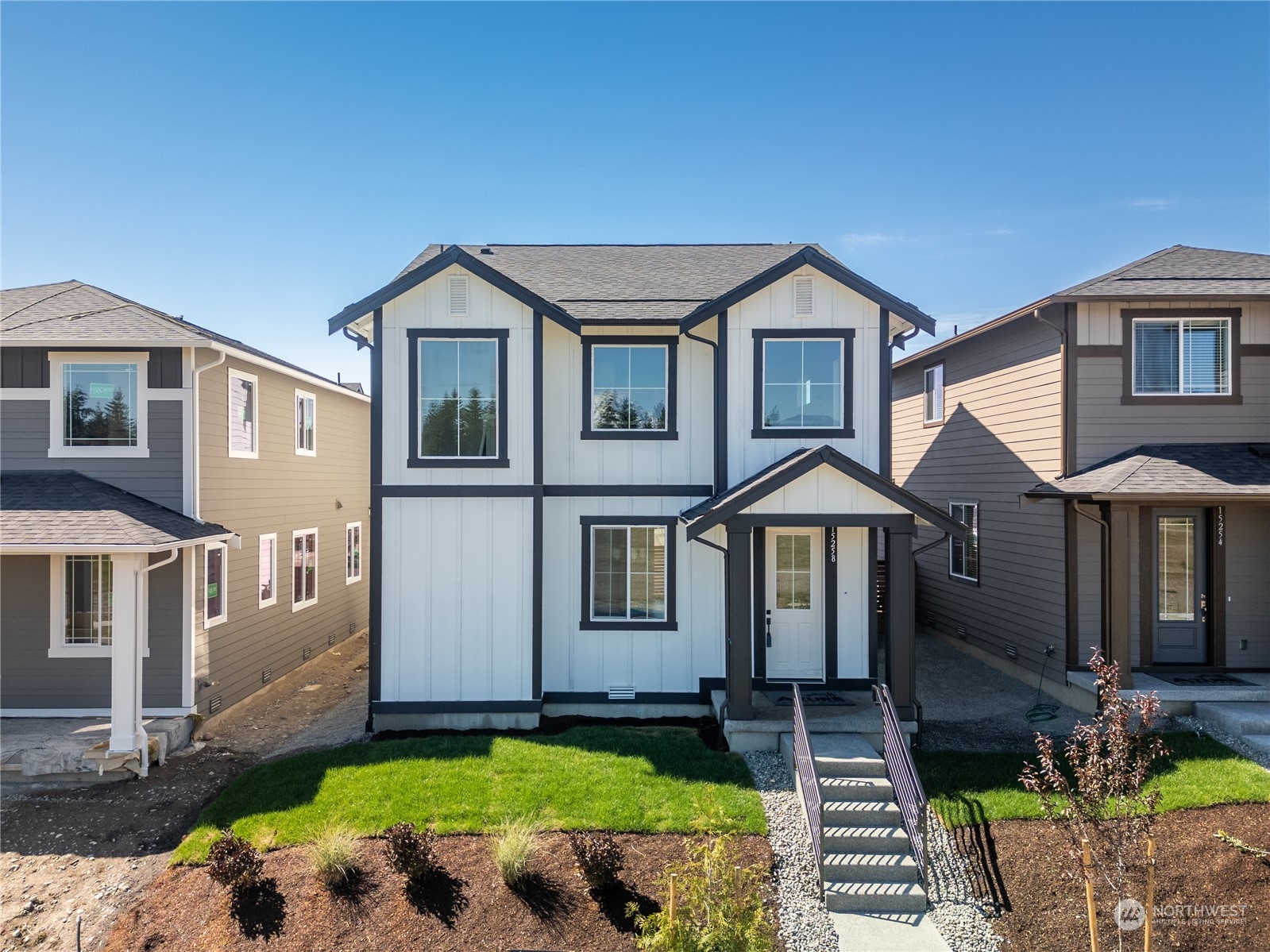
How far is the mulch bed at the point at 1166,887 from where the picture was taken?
5117 mm

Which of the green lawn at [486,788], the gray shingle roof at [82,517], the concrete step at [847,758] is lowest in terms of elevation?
the green lawn at [486,788]

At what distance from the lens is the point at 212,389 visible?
9766 mm

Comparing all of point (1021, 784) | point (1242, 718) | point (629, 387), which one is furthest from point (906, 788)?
point (629, 387)

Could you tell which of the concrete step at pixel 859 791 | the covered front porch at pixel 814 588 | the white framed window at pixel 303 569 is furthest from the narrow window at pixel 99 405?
the concrete step at pixel 859 791

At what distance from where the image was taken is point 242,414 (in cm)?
1077

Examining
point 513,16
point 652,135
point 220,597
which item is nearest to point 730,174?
point 652,135

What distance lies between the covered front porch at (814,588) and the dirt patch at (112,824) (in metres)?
5.84

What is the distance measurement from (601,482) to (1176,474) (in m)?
8.44

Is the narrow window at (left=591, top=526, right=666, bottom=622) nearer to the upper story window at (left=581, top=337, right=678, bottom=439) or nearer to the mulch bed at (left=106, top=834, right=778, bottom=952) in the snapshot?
the upper story window at (left=581, top=337, right=678, bottom=439)

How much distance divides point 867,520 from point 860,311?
→ 329 centimetres

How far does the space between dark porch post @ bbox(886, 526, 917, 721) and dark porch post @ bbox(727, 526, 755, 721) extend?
186 centimetres

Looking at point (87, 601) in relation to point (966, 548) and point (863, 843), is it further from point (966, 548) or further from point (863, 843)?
point (966, 548)

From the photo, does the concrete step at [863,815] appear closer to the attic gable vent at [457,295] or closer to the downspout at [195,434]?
the attic gable vent at [457,295]

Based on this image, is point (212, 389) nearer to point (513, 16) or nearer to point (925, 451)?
point (513, 16)
